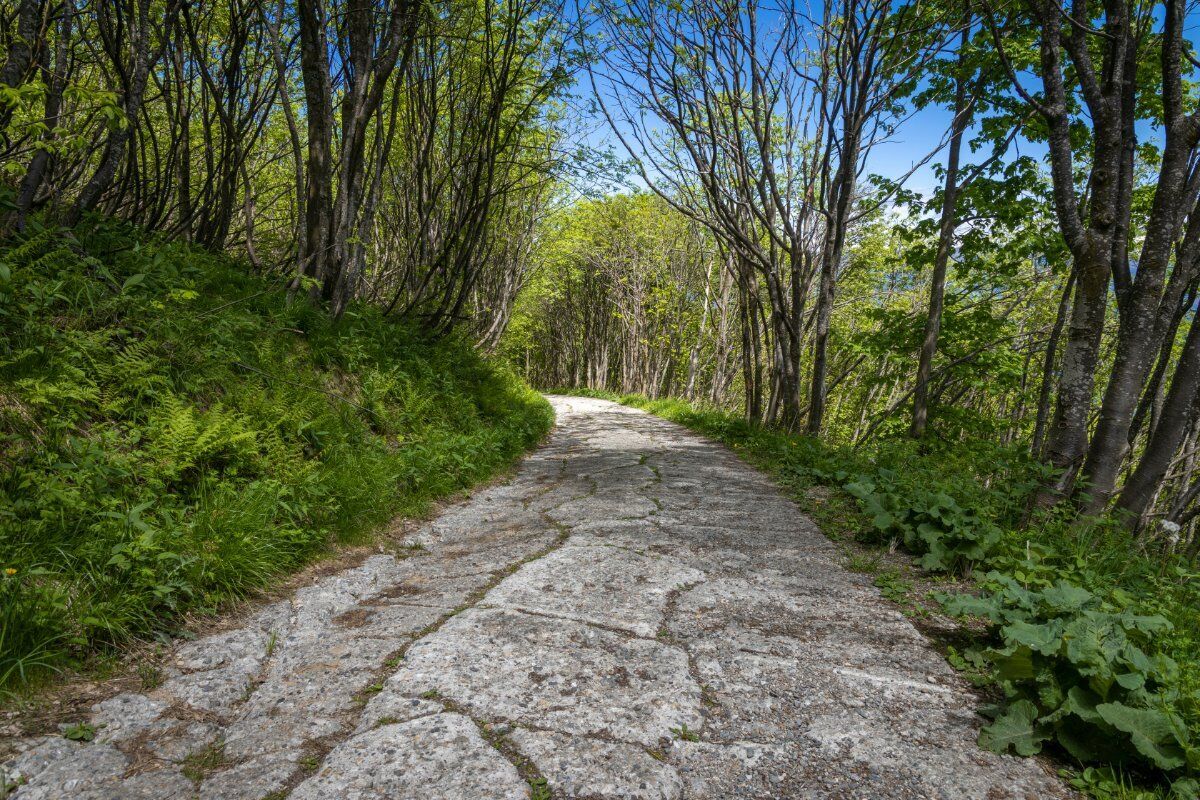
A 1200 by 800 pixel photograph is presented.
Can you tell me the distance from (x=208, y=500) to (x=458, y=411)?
4147 mm

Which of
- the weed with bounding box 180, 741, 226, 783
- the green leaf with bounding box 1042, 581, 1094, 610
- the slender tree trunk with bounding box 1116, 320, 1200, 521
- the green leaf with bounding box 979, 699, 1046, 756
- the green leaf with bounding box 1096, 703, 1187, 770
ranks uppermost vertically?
the slender tree trunk with bounding box 1116, 320, 1200, 521

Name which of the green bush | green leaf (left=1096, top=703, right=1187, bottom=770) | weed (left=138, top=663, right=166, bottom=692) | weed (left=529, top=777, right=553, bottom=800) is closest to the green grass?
weed (left=138, top=663, right=166, bottom=692)

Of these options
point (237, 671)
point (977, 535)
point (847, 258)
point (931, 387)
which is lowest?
point (237, 671)

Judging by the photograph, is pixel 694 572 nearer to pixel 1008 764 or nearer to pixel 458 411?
pixel 1008 764

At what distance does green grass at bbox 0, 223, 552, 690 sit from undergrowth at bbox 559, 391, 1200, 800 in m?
3.03

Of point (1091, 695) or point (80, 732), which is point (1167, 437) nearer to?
point (1091, 695)

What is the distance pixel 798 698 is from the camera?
1.91 metres

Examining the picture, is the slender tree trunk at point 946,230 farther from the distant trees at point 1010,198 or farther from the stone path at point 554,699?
the stone path at point 554,699

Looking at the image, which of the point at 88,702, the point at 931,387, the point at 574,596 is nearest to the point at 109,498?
the point at 88,702

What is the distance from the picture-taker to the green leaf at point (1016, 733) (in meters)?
1.68

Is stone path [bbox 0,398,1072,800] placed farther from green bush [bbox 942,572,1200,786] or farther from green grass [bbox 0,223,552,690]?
green grass [bbox 0,223,552,690]

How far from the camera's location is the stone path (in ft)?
4.87

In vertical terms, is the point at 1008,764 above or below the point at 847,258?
below

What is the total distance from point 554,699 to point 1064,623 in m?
1.83
